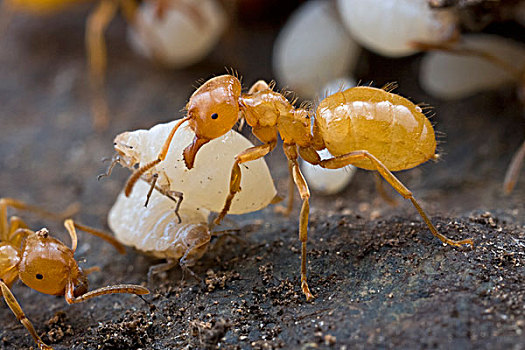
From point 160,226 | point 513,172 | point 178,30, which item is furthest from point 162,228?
point 178,30

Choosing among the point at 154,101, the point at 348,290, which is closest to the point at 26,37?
the point at 154,101

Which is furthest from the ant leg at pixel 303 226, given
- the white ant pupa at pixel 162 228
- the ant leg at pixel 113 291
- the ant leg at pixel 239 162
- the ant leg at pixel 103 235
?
the ant leg at pixel 103 235

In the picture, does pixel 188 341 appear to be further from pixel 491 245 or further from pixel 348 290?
pixel 491 245

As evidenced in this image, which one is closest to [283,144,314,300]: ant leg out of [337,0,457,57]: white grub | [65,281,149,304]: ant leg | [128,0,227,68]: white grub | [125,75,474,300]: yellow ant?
[125,75,474,300]: yellow ant

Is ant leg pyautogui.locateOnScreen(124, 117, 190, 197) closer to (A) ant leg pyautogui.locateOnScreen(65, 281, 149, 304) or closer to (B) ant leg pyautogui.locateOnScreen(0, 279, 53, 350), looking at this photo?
(A) ant leg pyautogui.locateOnScreen(65, 281, 149, 304)

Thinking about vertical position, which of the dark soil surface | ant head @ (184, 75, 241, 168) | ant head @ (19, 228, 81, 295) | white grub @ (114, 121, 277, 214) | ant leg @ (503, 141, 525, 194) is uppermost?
ant head @ (184, 75, 241, 168)

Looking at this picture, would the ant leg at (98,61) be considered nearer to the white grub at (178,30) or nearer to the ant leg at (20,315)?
the white grub at (178,30)
